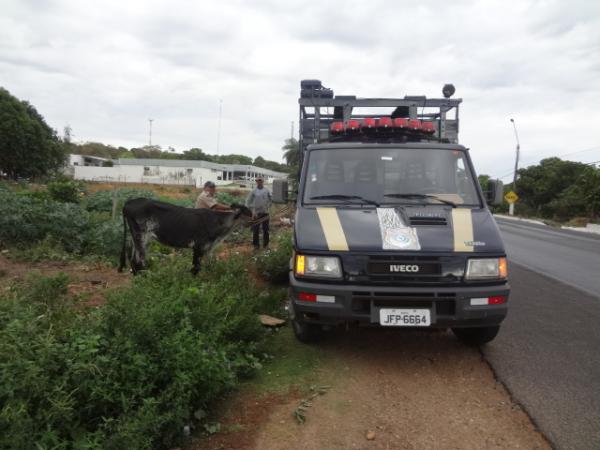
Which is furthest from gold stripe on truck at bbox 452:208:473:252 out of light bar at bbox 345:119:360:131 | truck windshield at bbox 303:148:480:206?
light bar at bbox 345:119:360:131

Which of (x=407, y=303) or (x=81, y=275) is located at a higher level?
(x=407, y=303)

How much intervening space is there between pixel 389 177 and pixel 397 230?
1.01 m

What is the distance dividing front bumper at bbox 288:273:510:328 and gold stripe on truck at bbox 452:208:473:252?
0.35 metres

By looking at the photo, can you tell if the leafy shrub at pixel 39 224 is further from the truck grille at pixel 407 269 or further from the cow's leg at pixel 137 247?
the truck grille at pixel 407 269

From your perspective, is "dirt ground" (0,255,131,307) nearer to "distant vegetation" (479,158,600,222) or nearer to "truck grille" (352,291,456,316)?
"truck grille" (352,291,456,316)

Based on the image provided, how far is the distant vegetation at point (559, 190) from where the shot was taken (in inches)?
1160

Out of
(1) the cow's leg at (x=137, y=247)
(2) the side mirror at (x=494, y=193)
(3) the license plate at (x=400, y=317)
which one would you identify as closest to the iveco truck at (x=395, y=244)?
(3) the license plate at (x=400, y=317)

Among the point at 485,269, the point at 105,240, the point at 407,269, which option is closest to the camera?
the point at 407,269

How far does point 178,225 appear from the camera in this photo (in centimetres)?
667

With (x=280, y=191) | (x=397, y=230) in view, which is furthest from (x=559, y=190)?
(x=397, y=230)

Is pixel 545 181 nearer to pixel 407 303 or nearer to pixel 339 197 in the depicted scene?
pixel 339 197

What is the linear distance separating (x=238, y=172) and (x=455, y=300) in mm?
77111

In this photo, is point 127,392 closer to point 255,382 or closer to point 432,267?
point 255,382

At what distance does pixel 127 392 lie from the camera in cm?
279
